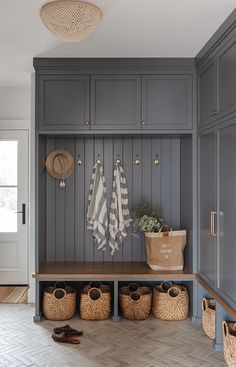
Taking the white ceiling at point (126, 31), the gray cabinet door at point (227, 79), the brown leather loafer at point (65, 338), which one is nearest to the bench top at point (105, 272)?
the brown leather loafer at point (65, 338)

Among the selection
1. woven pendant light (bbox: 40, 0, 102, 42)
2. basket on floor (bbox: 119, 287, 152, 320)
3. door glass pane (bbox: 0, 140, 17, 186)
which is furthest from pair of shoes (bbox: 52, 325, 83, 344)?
woven pendant light (bbox: 40, 0, 102, 42)

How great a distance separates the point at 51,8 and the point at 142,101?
153 cm

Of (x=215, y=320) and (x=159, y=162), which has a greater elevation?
(x=159, y=162)

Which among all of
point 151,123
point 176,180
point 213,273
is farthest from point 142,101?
point 213,273

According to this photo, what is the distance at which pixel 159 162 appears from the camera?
4316 mm

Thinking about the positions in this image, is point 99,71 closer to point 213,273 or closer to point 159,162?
point 159,162

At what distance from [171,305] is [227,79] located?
2.21 m

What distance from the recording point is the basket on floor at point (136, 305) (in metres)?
3.88

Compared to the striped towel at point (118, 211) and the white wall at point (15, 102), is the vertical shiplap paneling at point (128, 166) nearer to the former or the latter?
the striped towel at point (118, 211)

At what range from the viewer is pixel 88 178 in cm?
433

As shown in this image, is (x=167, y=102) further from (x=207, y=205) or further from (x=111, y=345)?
(x=111, y=345)

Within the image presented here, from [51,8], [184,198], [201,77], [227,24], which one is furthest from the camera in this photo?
[184,198]

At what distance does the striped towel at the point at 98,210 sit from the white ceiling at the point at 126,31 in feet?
4.34

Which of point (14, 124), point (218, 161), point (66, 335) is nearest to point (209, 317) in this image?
point (66, 335)
